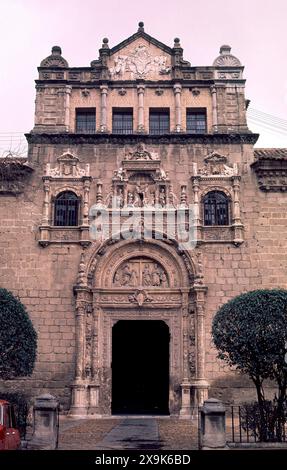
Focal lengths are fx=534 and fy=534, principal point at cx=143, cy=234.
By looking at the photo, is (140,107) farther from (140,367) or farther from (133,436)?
(133,436)

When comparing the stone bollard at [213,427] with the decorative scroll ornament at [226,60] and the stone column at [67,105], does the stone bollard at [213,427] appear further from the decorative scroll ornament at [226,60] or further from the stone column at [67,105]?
the decorative scroll ornament at [226,60]

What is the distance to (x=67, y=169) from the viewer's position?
73.6ft

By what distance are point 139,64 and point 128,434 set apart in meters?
15.7

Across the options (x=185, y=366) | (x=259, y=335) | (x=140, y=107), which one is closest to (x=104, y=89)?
(x=140, y=107)

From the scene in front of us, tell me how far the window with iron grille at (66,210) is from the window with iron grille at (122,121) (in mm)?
3539

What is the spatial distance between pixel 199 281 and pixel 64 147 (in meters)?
8.00

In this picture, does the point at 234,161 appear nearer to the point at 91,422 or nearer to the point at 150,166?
the point at 150,166

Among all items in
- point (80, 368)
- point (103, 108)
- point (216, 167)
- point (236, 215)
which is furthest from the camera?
point (103, 108)

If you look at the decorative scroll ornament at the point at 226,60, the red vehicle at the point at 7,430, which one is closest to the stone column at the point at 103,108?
the decorative scroll ornament at the point at 226,60

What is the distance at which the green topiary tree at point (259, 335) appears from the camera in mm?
14281

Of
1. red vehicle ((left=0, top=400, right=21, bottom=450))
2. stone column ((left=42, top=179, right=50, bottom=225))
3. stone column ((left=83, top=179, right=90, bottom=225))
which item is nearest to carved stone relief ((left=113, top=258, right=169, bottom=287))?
stone column ((left=83, top=179, right=90, bottom=225))

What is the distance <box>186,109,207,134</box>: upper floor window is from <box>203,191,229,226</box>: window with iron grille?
302 cm

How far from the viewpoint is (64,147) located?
2261 cm

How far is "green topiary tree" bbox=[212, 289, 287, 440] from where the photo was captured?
14.3 meters
